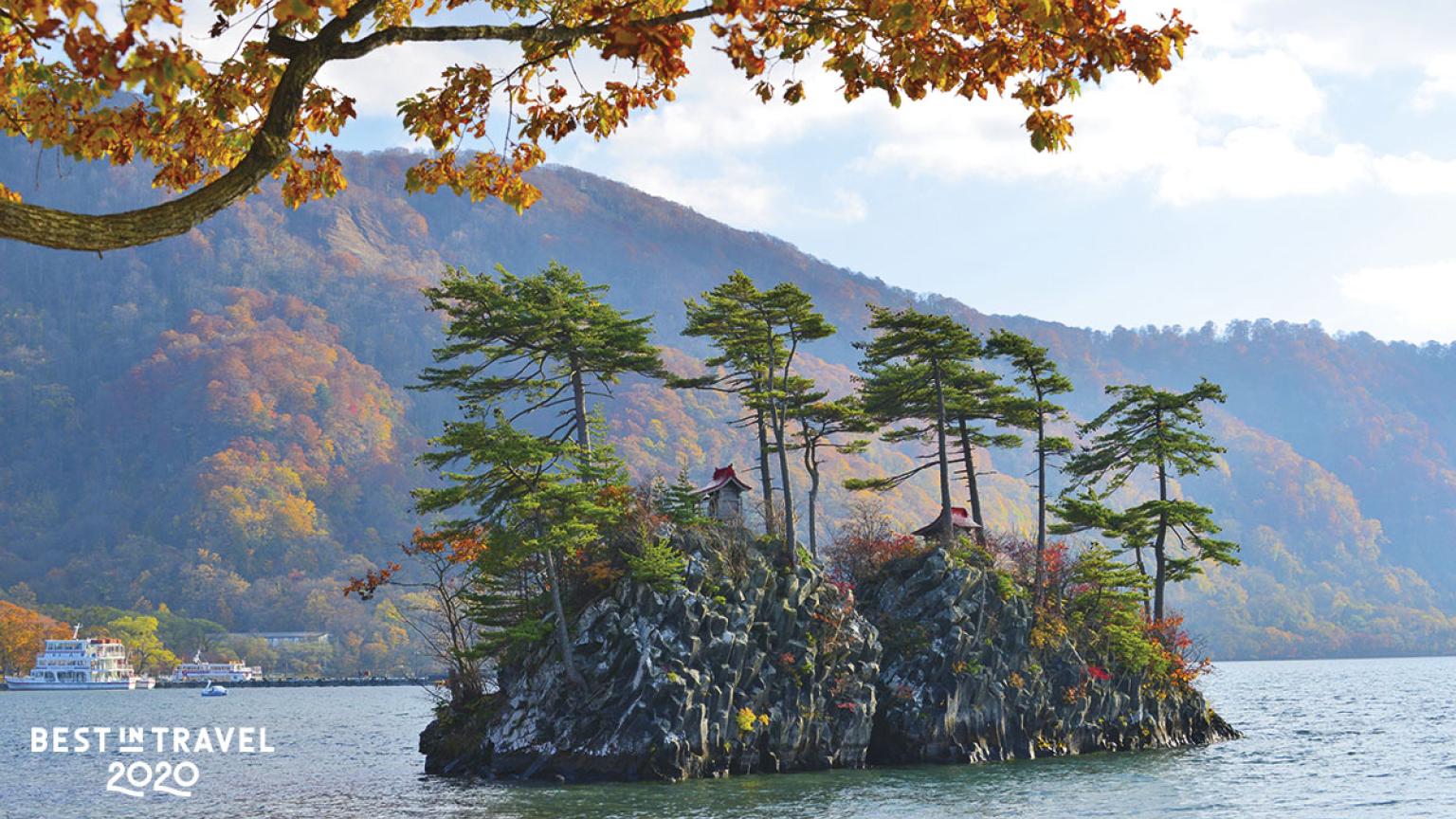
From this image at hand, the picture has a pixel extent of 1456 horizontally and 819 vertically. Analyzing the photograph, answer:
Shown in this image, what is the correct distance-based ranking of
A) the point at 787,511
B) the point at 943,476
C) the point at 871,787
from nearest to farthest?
1. the point at 871,787
2. the point at 787,511
3. the point at 943,476

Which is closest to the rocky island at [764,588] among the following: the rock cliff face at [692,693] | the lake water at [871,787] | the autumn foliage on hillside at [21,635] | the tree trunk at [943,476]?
the rock cliff face at [692,693]

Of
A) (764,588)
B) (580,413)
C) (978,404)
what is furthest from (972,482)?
(580,413)

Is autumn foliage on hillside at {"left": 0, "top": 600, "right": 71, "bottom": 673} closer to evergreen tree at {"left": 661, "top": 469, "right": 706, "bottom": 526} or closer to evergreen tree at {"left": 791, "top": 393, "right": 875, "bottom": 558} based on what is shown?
evergreen tree at {"left": 791, "top": 393, "right": 875, "bottom": 558}

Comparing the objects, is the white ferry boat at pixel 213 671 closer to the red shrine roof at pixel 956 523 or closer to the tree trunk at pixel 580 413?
the red shrine roof at pixel 956 523

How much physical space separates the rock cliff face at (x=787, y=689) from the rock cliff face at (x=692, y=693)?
5 cm

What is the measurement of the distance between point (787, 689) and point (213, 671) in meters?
137

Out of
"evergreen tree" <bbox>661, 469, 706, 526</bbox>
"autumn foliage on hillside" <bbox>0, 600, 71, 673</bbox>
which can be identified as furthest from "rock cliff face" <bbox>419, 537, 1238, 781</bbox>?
"autumn foliage on hillside" <bbox>0, 600, 71, 673</bbox>

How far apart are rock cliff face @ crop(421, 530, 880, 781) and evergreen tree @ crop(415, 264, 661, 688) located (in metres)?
1.41

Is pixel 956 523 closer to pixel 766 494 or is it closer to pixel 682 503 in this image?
pixel 766 494

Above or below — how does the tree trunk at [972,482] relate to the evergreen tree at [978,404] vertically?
below

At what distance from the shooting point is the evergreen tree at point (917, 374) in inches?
1853

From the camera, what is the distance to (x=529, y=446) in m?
36.5

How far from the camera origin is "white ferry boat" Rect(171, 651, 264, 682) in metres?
156

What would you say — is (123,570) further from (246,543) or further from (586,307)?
(586,307)
